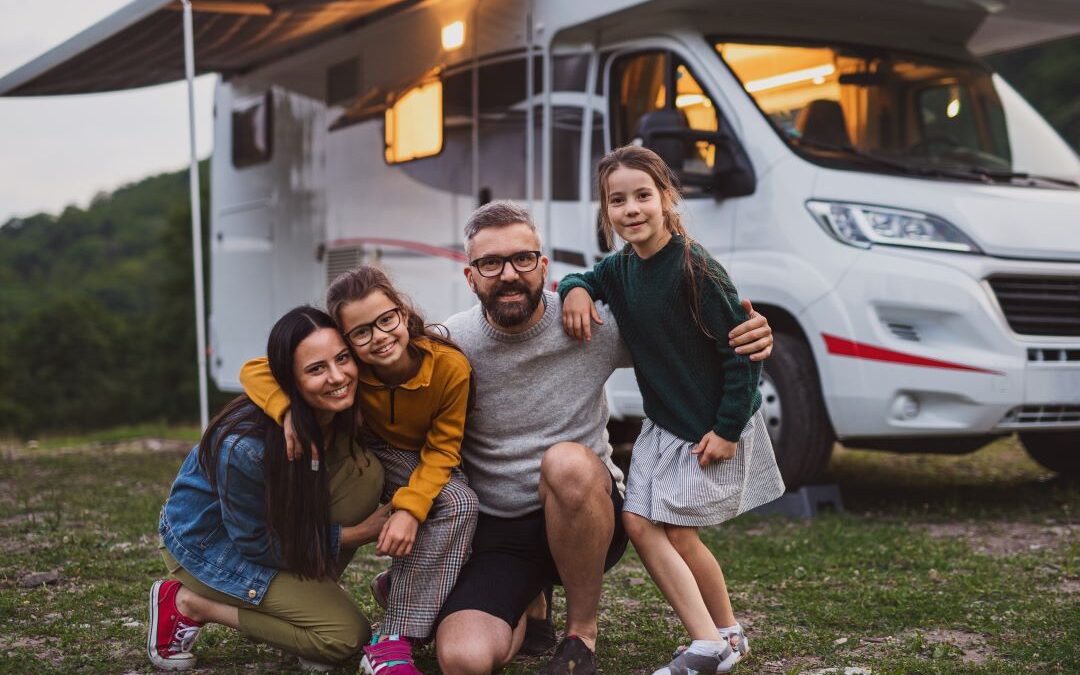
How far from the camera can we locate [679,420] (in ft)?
10.4

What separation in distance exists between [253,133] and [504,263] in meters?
5.41

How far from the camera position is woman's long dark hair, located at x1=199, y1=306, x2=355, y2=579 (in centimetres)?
295

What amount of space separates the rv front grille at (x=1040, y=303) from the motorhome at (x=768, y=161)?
0.01 meters

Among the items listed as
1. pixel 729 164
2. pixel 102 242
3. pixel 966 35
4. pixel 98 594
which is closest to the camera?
pixel 98 594

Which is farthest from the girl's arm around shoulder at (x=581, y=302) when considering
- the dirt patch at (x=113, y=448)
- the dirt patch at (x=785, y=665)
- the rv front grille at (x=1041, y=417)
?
the dirt patch at (x=113, y=448)

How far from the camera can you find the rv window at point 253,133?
25.6 feet

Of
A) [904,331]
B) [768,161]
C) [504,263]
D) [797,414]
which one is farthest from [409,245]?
[504,263]

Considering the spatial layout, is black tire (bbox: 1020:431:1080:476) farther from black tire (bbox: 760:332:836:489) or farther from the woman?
the woman

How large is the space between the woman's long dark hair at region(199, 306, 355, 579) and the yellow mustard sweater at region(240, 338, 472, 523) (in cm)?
5

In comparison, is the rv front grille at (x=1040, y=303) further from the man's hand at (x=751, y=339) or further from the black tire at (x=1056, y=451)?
the man's hand at (x=751, y=339)

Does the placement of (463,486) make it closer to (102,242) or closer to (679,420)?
(679,420)

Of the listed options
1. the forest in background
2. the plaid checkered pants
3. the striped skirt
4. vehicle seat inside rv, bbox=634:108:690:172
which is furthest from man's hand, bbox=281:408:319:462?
the forest in background

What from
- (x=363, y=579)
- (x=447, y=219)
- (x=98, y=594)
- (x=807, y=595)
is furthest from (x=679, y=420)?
(x=447, y=219)

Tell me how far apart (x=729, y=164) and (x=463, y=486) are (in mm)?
2622
